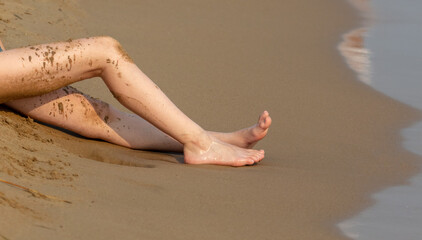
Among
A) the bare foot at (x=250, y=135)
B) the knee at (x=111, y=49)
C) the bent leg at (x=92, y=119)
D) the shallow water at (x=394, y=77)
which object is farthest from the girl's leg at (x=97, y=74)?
the shallow water at (x=394, y=77)

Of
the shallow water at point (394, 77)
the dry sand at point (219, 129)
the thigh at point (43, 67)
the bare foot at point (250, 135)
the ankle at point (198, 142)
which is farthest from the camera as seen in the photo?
the bare foot at point (250, 135)

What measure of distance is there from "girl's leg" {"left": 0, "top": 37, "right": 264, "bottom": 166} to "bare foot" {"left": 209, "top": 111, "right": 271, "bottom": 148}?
28 centimetres

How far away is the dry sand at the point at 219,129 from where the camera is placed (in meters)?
2.95

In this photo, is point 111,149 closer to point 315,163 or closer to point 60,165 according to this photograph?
point 60,165

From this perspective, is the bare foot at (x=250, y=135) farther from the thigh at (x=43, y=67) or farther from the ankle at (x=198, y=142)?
the thigh at (x=43, y=67)

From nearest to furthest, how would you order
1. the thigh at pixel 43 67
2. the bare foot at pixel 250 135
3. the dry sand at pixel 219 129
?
the dry sand at pixel 219 129 → the thigh at pixel 43 67 → the bare foot at pixel 250 135

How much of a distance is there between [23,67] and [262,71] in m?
2.68

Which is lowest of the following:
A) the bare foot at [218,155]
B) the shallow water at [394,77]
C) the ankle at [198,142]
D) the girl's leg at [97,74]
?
the shallow water at [394,77]

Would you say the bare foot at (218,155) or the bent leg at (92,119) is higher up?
the bent leg at (92,119)

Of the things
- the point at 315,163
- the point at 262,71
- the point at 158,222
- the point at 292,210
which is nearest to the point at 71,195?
the point at 158,222

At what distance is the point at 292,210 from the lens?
3.35m

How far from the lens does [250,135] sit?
412 cm

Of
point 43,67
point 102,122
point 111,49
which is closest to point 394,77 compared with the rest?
point 102,122

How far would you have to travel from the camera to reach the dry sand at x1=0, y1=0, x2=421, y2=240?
116 inches
